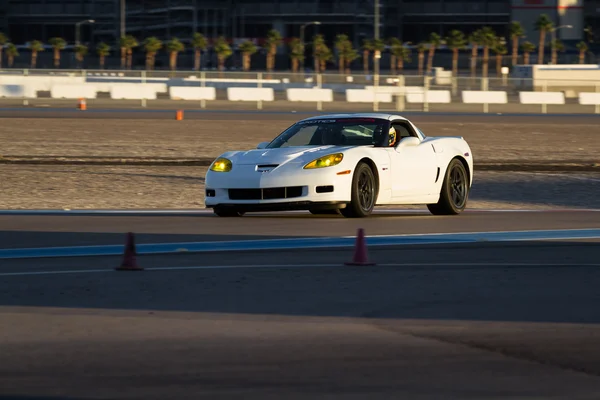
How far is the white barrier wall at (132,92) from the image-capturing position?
186ft

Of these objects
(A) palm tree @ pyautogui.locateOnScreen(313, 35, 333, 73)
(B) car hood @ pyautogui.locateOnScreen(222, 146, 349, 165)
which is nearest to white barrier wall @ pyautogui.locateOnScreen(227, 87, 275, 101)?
(B) car hood @ pyautogui.locateOnScreen(222, 146, 349, 165)

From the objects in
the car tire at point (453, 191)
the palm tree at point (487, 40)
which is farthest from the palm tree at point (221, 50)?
the car tire at point (453, 191)

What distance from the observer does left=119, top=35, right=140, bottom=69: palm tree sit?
11031 centimetres

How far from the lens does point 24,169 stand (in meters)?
23.4

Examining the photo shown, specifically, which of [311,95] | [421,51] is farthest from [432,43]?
[311,95]

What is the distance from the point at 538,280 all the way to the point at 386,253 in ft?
7.11

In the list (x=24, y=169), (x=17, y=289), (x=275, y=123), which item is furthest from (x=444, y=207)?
(x=275, y=123)

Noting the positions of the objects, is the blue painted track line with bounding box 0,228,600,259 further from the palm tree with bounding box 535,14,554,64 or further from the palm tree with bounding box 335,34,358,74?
the palm tree with bounding box 335,34,358,74

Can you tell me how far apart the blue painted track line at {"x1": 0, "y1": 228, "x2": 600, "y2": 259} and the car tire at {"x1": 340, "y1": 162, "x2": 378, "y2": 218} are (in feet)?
5.54

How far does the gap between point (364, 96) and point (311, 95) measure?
2427 millimetres

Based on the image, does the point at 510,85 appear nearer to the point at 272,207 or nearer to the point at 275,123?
the point at 275,123

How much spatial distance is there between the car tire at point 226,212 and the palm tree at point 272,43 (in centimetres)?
10234

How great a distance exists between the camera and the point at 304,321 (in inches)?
319

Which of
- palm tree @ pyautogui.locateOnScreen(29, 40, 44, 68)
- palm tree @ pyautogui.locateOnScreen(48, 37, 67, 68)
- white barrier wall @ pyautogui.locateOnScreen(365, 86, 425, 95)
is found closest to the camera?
white barrier wall @ pyautogui.locateOnScreen(365, 86, 425, 95)
